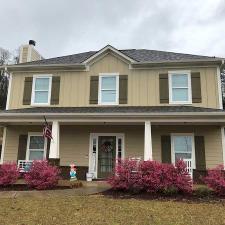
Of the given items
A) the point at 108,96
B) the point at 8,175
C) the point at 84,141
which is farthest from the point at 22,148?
the point at 108,96

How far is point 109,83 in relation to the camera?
16344 mm

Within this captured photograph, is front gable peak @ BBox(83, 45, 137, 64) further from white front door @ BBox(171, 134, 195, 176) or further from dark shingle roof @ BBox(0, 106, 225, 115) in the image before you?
white front door @ BBox(171, 134, 195, 176)

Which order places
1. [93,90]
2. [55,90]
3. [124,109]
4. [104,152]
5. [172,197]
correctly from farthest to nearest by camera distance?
[55,90] < [93,90] < [104,152] < [124,109] < [172,197]

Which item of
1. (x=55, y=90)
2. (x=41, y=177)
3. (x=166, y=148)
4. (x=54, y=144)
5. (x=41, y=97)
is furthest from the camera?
(x=41, y=97)

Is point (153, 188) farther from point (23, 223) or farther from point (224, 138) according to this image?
point (224, 138)

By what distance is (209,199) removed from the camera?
31.5 feet

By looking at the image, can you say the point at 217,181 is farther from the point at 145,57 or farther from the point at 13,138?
the point at 13,138

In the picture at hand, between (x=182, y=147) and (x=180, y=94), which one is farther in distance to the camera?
(x=180, y=94)

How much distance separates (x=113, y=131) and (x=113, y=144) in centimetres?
64

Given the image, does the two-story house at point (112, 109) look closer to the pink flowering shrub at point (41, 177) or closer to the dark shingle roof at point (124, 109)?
the dark shingle roof at point (124, 109)

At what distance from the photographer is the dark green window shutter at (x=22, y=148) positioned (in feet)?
52.7

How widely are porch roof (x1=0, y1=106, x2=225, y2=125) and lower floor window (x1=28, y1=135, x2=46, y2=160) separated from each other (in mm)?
1718

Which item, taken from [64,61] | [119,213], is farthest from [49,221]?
[64,61]

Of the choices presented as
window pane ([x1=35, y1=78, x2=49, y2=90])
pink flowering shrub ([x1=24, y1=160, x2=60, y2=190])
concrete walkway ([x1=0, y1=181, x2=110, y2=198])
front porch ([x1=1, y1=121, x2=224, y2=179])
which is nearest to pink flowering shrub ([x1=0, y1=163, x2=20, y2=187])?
pink flowering shrub ([x1=24, y1=160, x2=60, y2=190])
